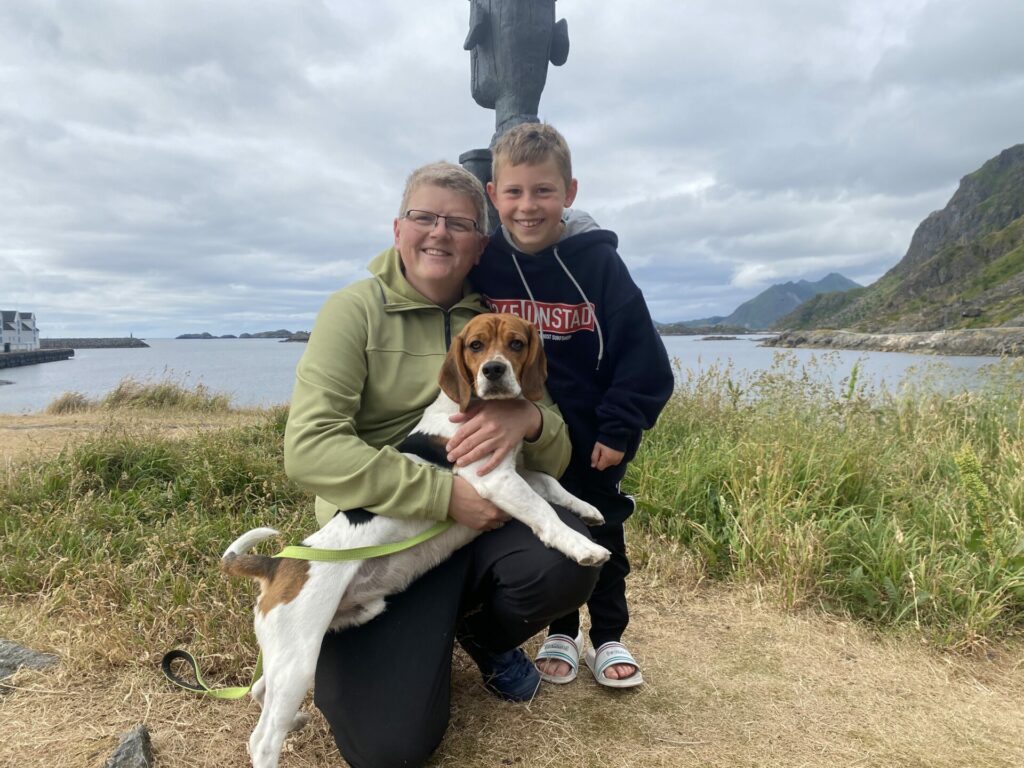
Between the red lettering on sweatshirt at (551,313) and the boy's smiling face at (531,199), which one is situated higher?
the boy's smiling face at (531,199)

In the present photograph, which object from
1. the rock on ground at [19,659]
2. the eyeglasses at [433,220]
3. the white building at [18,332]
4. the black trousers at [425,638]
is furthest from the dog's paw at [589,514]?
the white building at [18,332]

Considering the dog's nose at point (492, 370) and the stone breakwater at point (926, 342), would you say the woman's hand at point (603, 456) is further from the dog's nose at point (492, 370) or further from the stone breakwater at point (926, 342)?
the stone breakwater at point (926, 342)

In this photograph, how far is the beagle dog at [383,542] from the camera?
1.95 metres

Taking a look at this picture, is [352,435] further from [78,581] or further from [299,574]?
[78,581]

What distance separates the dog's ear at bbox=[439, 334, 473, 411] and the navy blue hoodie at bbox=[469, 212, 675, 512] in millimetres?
431

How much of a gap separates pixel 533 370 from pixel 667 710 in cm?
153

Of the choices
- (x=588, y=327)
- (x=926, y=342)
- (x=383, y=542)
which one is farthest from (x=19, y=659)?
(x=926, y=342)

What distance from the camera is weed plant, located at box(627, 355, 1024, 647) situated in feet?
10.8

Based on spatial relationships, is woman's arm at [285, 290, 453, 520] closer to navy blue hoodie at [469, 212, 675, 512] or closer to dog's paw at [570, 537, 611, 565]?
dog's paw at [570, 537, 611, 565]

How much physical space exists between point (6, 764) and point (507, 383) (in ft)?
7.17

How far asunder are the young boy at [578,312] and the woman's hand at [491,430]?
37 centimetres

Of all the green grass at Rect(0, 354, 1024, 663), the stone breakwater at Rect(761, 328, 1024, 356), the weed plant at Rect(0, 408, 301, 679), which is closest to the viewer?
the weed plant at Rect(0, 408, 301, 679)

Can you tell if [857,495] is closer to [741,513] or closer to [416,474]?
[741,513]

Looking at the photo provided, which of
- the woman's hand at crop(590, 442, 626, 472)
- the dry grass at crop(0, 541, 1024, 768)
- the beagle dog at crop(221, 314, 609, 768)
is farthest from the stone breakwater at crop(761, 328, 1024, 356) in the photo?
the beagle dog at crop(221, 314, 609, 768)
